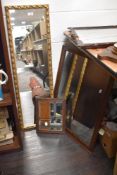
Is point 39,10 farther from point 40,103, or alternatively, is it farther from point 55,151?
point 55,151

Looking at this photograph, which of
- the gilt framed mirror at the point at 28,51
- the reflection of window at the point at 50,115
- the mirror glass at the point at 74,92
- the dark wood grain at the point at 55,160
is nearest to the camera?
the dark wood grain at the point at 55,160

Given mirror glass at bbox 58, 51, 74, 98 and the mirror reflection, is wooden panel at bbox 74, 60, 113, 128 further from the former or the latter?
the mirror reflection

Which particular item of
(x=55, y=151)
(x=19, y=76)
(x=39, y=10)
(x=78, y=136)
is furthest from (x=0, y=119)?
(x=39, y=10)

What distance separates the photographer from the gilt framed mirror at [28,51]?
181 cm

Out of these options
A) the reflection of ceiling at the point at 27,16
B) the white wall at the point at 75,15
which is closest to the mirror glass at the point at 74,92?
the white wall at the point at 75,15

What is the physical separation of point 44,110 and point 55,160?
496 mm

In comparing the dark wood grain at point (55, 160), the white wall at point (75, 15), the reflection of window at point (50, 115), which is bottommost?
the dark wood grain at point (55, 160)

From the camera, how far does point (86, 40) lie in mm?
1811

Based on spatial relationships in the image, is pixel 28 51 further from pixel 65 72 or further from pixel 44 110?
pixel 44 110

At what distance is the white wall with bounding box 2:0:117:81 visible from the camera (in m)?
1.88

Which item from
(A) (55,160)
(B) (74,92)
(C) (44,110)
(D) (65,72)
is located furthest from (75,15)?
(A) (55,160)

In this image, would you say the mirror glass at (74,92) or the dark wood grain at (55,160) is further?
the mirror glass at (74,92)

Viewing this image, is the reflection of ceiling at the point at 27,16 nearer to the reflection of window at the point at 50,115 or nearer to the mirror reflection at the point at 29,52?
the mirror reflection at the point at 29,52

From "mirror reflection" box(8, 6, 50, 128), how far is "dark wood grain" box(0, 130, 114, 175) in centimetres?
33
